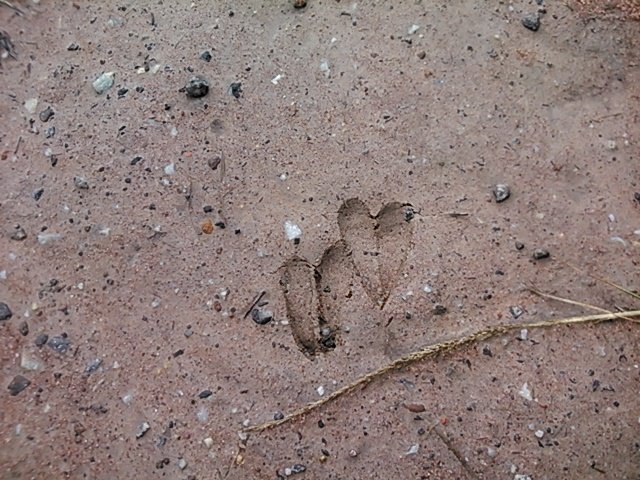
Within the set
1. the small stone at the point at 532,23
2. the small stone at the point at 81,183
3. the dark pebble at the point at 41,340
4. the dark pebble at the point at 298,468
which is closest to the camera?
the dark pebble at the point at 298,468

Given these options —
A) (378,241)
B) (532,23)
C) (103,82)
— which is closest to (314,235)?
(378,241)

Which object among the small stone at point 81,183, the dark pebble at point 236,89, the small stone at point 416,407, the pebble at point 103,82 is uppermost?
the pebble at point 103,82

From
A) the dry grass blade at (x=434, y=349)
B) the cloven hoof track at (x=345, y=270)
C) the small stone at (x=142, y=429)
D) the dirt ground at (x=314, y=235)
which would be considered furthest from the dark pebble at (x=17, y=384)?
the cloven hoof track at (x=345, y=270)

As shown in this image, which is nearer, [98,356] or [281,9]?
[98,356]

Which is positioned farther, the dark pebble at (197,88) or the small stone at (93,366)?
the dark pebble at (197,88)

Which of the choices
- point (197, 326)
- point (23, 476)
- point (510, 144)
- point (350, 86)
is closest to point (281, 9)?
point (350, 86)

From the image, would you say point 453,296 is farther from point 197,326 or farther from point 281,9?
point 281,9

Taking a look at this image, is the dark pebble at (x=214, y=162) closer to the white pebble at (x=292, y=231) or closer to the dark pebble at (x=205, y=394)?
the white pebble at (x=292, y=231)

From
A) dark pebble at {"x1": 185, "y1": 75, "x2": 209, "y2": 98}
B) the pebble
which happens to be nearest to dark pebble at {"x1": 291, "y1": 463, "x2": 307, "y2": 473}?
dark pebble at {"x1": 185, "y1": 75, "x2": 209, "y2": 98}
